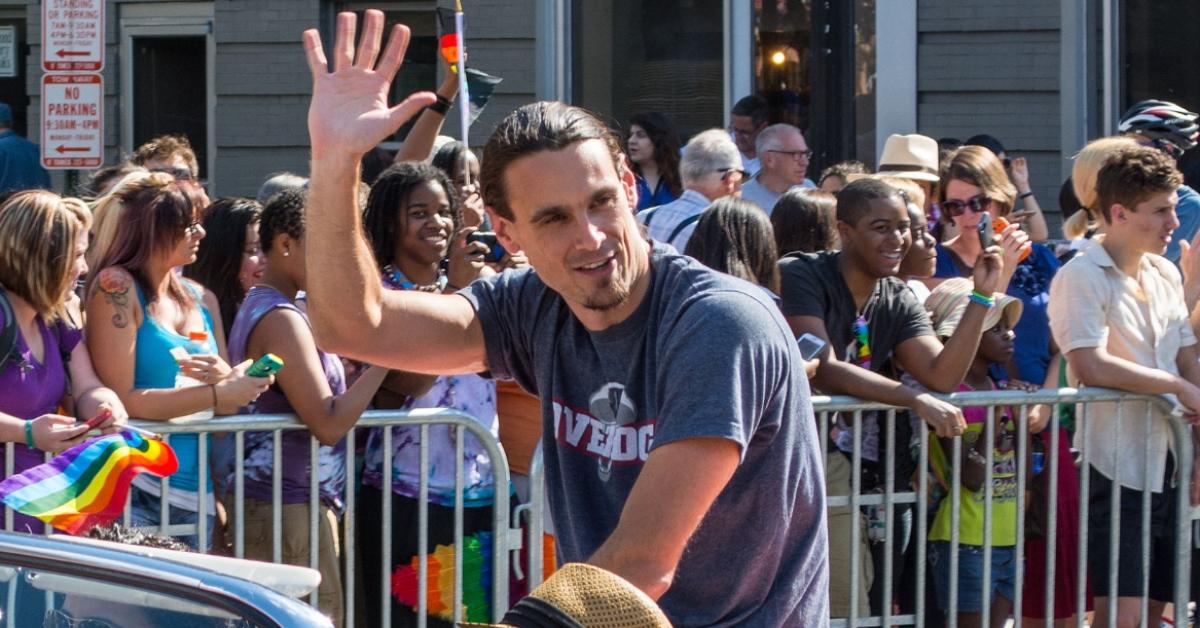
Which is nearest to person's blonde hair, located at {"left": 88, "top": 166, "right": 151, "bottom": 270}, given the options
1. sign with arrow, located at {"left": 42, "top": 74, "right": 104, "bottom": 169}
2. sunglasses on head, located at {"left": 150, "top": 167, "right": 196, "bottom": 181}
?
sunglasses on head, located at {"left": 150, "top": 167, "right": 196, "bottom": 181}

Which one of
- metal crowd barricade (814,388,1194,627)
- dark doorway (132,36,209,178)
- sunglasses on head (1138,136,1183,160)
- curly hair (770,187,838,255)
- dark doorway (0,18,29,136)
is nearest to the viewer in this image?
metal crowd barricade (814,388,1194,627)

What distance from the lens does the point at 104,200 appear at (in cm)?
539

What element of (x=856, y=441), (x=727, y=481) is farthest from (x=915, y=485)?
(x=727, y=481)

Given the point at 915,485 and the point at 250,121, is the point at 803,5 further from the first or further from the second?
the point at 915,485

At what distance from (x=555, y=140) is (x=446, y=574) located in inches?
121

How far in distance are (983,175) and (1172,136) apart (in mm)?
1343

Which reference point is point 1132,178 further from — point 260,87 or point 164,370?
point 260,87

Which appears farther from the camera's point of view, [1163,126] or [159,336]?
[1163,126]

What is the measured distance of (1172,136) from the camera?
25.1 feet

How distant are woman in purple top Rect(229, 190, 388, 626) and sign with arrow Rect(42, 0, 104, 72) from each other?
319 cm

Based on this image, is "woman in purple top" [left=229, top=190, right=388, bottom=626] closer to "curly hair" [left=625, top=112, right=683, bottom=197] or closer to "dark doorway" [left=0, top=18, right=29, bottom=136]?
"curly hair" [left=625, top=112, right=683, bottom=197]

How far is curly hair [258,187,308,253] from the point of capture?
5.54 meters

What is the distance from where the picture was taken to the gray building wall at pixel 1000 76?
10266mm

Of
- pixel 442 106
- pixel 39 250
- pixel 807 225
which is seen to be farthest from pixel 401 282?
pixel 442 106
